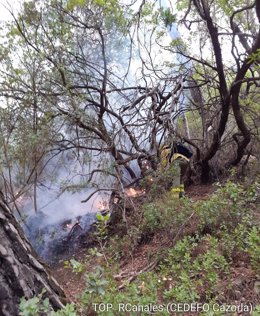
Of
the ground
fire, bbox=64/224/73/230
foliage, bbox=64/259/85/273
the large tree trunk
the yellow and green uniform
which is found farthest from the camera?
fire, bbox=64/224/73/230

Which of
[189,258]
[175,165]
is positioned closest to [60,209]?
[175,165]

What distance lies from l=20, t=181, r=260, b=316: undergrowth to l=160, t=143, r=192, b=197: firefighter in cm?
47

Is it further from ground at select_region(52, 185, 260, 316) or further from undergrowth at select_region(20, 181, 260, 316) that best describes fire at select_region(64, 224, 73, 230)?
undergrowth at select_region(20, 181, 260, 316)

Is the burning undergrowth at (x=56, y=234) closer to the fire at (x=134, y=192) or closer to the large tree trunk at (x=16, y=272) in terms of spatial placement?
the fire at (x=134, y=192)

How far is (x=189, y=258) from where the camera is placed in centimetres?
274

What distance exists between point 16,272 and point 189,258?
162cm

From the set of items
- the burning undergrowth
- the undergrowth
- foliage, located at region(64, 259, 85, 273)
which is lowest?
the burning undergrowth

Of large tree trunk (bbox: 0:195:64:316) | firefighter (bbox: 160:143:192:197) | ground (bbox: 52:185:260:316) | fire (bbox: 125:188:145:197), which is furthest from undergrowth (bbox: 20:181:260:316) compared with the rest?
fire (bbox: 125:188:145:197)

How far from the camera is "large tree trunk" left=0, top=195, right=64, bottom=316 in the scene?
150 centimetres

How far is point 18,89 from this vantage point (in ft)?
17.3

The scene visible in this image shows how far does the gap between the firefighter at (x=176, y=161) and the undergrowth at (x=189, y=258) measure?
473mm

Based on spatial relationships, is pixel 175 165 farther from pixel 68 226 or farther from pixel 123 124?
pixel 68 226

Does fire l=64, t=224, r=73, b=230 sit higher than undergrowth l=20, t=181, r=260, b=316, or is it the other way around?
undergrowth l=20, t=181, r=260, b=316

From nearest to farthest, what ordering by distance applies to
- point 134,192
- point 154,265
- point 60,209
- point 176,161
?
point 154,265
point 176,161
point 134,192
point 60,209
